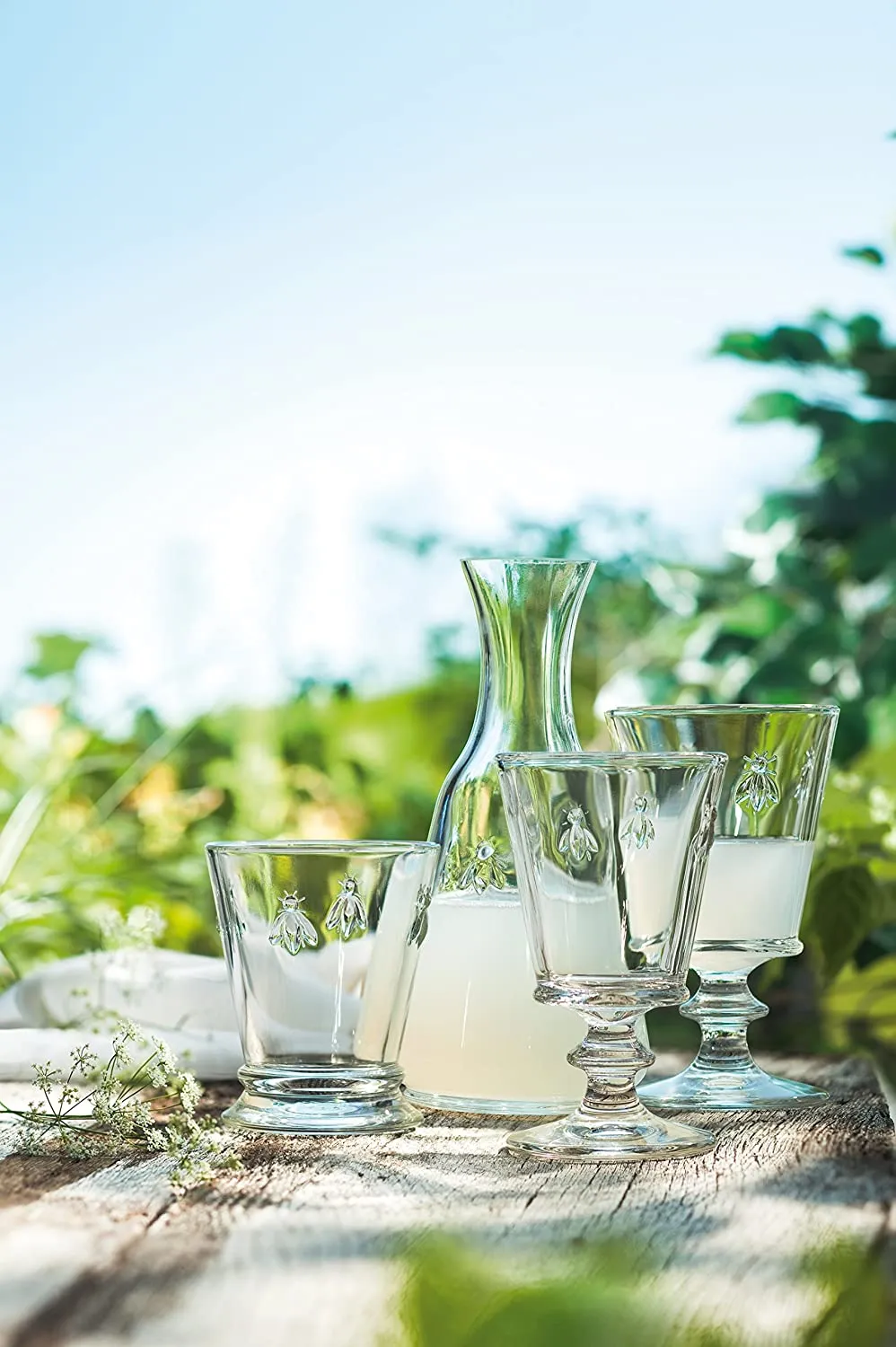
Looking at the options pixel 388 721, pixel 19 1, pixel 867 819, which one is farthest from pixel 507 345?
pixel 867 819

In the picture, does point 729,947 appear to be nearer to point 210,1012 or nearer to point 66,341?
point 210,1012

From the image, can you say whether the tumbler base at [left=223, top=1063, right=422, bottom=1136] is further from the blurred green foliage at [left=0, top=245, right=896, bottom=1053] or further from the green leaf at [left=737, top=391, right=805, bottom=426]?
the green leaf at [left=737, top=391, right=805, bottom=426]

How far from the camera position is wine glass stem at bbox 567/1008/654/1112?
75 cm

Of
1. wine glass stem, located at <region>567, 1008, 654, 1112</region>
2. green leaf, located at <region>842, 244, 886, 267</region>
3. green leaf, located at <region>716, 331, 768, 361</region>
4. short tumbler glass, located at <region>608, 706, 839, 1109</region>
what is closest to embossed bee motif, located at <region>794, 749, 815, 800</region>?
short tumbler glass, located at <region>608, 706, 839, 1109</region>

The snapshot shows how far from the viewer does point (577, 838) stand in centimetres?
74

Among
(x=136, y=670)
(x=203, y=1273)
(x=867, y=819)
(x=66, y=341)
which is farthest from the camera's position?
(x=66, y=341)

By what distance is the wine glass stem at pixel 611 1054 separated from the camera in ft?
2.48

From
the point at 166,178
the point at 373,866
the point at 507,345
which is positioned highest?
the point at 166,178

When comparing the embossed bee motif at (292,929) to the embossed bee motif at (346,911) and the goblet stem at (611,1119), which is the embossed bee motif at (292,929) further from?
the goblet stem at (611,1119)

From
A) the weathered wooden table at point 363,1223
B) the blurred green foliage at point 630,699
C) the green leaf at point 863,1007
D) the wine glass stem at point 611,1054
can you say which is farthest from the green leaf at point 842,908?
the wine glass stem at point 611,1054

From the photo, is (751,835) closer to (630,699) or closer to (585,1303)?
(585,1303)

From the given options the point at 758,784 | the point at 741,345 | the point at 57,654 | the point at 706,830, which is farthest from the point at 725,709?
the point at 57,654

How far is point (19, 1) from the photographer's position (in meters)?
4.45

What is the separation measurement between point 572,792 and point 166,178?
192 inches
